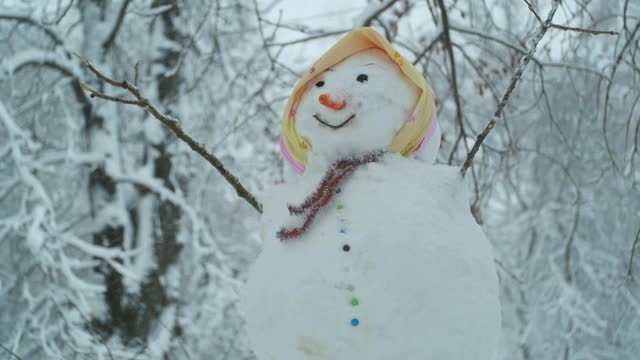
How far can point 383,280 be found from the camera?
1.03m

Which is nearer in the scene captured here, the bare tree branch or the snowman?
the snowman

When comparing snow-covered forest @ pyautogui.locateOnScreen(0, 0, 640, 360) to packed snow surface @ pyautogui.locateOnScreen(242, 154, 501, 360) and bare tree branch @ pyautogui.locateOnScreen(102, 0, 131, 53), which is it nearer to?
bare tree branch @ pyautogui.locateOnScreen(102, 0, 131, 53)

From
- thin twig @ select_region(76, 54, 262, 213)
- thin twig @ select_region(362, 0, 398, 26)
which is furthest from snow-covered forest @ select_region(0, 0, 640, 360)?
thin twig @ select_region(76, 54, 262, 213)

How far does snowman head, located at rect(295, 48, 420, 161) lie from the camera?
4.00 ft

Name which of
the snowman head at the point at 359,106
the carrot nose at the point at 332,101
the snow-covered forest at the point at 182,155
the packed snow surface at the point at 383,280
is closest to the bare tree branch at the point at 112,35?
the snow-covered forest at the point at 182,155

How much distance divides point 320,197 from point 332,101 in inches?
8.0

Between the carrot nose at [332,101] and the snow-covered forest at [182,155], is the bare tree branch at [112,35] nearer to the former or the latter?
the snow-covered forest at [182,155]

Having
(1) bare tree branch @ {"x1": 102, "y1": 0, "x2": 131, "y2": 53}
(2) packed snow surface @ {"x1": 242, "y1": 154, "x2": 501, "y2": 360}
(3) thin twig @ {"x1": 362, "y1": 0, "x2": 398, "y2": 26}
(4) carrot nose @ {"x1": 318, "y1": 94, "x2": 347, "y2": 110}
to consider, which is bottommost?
(2) packed snow surface @ {"x1": 242, "y1": 154, "x2": 501, "y2": 360}

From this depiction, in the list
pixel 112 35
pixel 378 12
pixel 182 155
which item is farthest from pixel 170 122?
pixel 182 155

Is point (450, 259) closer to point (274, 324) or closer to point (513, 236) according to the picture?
point (274, 324)

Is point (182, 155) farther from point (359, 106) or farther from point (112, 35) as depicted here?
point (359, 106)

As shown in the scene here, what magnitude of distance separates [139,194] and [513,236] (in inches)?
170

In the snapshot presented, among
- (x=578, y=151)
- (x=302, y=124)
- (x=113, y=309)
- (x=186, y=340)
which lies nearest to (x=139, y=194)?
(x=113, y=309)

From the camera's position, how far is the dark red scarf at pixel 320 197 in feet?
3.80
